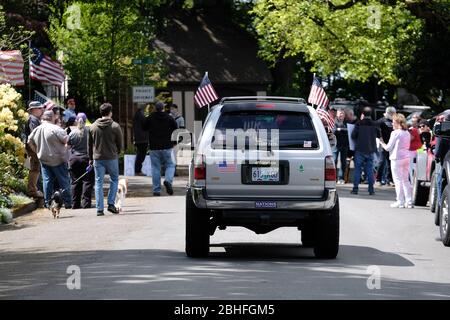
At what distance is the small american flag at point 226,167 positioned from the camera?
13961 mm

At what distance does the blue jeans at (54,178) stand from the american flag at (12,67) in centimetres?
354

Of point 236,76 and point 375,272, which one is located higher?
point 236,76

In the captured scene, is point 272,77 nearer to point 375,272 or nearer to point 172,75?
point 172,75

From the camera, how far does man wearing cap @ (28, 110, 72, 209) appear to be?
22.7 meters

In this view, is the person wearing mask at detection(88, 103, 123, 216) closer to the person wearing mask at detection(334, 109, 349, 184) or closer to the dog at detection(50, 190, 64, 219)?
the dog at detection(50, 190, 64, 219)

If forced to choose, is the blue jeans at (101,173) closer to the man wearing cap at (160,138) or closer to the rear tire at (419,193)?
the man wearing cap at (160,138)

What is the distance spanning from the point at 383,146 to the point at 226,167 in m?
11.5

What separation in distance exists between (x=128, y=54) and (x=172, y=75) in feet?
59.4

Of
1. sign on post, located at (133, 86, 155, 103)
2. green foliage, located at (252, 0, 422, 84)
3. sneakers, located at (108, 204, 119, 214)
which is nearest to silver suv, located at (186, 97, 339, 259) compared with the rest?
sneakers, located at (108, 204, 119, 214)

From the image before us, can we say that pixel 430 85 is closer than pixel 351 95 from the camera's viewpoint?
Yes

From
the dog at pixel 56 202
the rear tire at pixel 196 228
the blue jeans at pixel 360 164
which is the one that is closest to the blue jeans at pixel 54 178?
the dog at pixel 56 202
